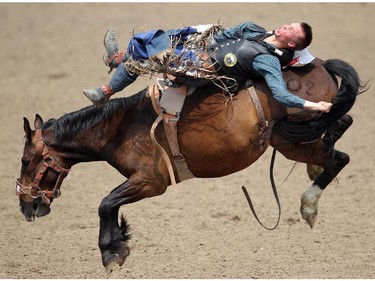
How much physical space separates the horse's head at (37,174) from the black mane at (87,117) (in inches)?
6.0

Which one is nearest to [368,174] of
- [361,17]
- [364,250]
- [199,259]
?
[364,250]

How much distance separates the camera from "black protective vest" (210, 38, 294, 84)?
539cm

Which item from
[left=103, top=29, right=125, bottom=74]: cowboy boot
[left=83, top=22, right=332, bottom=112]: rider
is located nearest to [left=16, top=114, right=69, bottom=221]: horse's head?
Answer: [left=83, top=22, right=332, bottom=112]: rider

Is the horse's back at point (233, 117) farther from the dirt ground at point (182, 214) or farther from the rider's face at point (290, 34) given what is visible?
the dirt ground at point (182, 214)

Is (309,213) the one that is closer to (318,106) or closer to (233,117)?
(233,117)

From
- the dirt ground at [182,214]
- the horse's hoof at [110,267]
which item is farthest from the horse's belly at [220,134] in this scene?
the dirt ground at [182,214]

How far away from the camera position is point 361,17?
14.2m

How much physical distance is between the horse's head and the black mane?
15cm

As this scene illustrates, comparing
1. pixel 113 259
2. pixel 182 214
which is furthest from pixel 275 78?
pixel 182 214

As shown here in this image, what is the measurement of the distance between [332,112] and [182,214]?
263 centimetres

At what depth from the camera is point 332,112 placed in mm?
5645

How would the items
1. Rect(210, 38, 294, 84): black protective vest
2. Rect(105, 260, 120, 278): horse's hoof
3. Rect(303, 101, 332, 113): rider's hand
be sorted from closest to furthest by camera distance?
Rect(303, 101, 332, 113): rider's hand < Rect(210, 38, 294, 84): black protective vest < Rect(105, 260, 120, 278): horse's hoof

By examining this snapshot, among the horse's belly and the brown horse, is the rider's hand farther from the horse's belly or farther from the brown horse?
the horse's belly

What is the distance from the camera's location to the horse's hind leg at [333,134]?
6.05m
